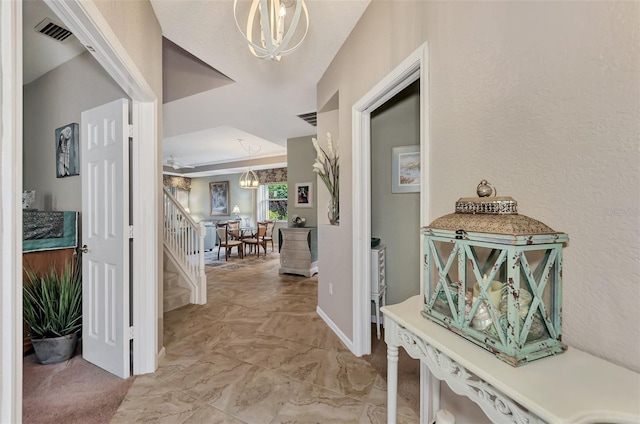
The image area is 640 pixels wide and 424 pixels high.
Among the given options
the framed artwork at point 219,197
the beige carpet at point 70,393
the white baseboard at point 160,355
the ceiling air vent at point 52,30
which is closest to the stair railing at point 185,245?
the white baseboard at point 160,355

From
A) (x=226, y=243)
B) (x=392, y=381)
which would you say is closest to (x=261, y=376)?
(x=392, y=381)

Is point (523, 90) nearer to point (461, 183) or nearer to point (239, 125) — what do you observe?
point (461, 183)

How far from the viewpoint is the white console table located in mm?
518

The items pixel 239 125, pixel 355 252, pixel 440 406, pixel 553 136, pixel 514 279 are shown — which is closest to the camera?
pixel 514 279

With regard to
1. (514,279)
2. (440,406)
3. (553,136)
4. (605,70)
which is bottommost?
(440,406)

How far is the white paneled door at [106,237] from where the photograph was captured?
182 cm

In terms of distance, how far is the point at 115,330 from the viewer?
1.87 meters

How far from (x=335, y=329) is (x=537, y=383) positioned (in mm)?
2097

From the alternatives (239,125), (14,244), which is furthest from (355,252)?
(239,125)

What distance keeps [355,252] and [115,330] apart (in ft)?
5.78

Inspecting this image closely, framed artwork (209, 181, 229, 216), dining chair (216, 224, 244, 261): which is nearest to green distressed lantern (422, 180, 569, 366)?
dining chair (216, 224, 244, 261)

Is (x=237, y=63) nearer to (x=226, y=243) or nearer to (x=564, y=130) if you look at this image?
(x=564, y=130)

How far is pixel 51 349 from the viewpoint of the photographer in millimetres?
2020

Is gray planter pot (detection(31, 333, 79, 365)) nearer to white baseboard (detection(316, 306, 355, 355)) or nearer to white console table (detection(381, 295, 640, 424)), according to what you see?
white baseboard (detection(316, 306, 355, 355))
